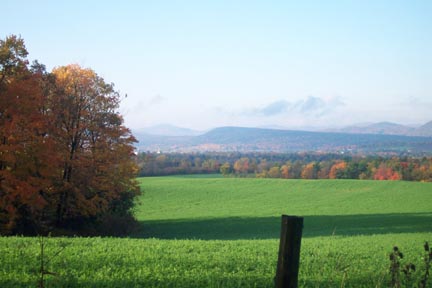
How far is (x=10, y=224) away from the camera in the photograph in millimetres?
24688

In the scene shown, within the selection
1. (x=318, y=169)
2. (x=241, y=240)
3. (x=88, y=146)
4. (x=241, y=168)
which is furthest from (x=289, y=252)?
(x=241, y=168)

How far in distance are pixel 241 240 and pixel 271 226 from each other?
60.8 feet

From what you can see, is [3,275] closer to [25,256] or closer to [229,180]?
[25,256]

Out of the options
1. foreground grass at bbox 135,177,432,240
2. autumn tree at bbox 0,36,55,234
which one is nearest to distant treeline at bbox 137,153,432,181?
foreground grass at bbox 135,177,432,240

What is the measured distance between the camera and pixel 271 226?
3969 centimetres

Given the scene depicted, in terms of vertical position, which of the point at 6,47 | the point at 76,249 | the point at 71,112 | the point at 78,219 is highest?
the point at 6,47

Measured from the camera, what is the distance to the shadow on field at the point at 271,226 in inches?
1369

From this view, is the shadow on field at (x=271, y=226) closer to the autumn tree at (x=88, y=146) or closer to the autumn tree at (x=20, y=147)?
the autumn tree at (x=88, y=146)

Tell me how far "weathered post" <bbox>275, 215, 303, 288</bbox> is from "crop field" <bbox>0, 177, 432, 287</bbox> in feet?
3.54

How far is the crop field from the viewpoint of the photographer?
931 cm

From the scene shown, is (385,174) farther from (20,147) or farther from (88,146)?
(20,147)

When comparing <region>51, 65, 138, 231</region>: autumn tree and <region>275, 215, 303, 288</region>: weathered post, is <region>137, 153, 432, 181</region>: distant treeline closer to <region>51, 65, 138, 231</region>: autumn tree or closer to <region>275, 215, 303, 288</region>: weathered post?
<region>51, 65, 138, 231</region>: autumn tree

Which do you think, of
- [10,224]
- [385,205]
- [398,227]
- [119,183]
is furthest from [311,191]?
[10,224]

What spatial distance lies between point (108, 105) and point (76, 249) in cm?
2204
